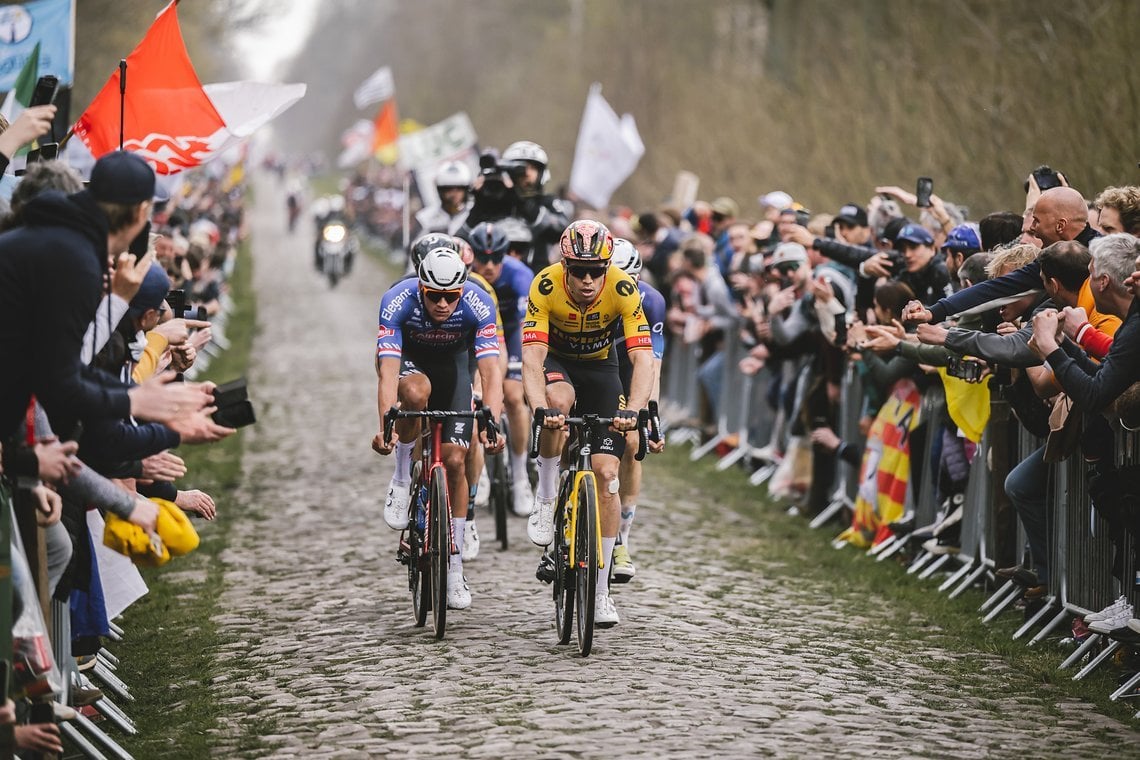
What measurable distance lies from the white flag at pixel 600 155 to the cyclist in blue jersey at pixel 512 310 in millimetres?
9273

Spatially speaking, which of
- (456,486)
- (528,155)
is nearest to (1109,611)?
(456,486)

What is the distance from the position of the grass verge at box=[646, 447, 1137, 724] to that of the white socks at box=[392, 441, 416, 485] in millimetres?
2804

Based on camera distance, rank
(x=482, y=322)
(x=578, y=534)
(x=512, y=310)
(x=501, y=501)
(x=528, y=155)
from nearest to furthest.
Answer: (x=578, y=534) < (x=482, y=322) < (x=501, y=501) < (x=512, y=310) < (x=528, y=155)

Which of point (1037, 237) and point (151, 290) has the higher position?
point (1037, 237)

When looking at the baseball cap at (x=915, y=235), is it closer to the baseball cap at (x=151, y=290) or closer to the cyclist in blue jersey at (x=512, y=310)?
the cyclist in blue jersey at (x=512, y=310)

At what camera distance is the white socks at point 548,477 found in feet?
34.6

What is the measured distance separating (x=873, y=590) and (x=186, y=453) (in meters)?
9.08

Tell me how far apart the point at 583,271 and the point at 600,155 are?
1396cm

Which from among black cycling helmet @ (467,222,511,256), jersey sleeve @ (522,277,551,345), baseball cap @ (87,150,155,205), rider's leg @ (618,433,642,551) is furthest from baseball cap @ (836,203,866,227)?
baseball cap @ (87,150,155,205)

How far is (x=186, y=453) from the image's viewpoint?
18.9 m

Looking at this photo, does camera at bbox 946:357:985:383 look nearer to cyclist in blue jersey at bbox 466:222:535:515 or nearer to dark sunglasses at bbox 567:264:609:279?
dark sunglasses at bbox 567:264:609:279

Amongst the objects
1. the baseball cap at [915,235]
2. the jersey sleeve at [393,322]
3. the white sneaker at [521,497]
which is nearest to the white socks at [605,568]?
the jersey sleeve at [393,322]

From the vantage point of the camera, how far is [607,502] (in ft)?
32.9

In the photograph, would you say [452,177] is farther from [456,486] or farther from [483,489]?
[456,486]
